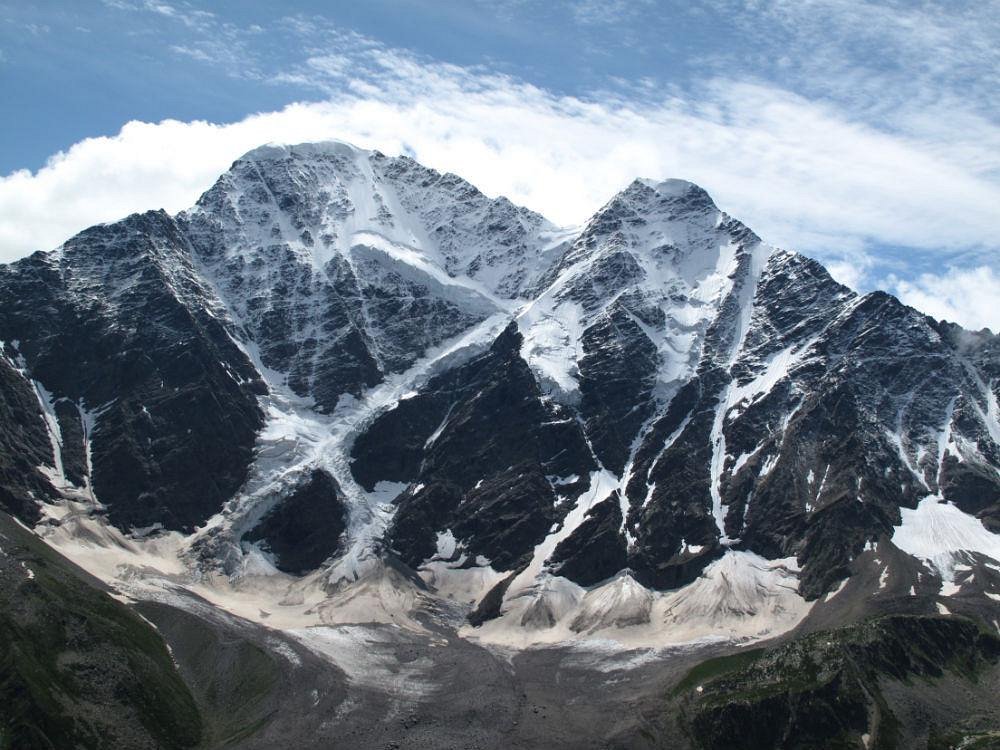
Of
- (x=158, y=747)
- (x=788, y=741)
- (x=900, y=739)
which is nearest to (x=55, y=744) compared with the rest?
(x=158, y=747)

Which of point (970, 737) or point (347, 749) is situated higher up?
point (970, 737)

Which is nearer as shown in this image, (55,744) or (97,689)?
(55,744)

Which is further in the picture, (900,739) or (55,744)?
(900,739)

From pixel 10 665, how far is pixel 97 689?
53.8ft

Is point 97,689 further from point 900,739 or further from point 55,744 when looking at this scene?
point 900,739

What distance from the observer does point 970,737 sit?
195 metres

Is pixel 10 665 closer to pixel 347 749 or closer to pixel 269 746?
pixel 269 746

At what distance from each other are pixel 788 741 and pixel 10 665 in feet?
458

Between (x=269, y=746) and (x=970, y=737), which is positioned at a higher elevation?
(x=970, y=737)

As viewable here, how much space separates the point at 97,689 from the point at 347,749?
46924 millimetres

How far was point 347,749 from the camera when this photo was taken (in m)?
199

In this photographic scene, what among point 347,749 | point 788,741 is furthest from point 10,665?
point 788,741

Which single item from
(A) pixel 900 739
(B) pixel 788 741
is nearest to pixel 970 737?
(A) pixel 900 739

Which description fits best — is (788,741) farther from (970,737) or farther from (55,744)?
(55,744)
